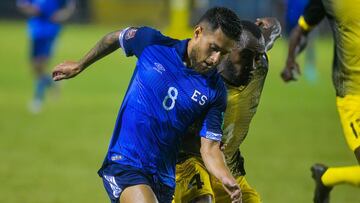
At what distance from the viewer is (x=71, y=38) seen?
35.4 meters

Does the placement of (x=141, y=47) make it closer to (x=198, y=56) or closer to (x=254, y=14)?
(x=198, y=56)

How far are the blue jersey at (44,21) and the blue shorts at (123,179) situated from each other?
13086mm

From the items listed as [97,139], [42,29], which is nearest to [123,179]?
[97,139]

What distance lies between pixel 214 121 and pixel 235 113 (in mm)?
793

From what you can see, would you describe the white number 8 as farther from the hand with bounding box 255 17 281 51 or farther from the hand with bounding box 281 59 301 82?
the hand with bounding box 281 59 301 82

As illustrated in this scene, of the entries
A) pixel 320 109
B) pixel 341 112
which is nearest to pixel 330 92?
pixel 320 109

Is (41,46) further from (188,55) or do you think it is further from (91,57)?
(188,55)

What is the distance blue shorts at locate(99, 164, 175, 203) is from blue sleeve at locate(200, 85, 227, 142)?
0.46m

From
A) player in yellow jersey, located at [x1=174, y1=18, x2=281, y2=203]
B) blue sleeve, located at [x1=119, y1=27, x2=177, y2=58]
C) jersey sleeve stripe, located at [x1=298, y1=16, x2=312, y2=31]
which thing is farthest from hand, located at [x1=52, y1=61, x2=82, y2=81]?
jersey sleeve stripe, located at [x1=298, y1=16, x2=312, y2=31]

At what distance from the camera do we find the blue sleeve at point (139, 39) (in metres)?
6.23

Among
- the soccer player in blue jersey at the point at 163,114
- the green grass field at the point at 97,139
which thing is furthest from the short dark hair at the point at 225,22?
the green grass field at the point at 97,139

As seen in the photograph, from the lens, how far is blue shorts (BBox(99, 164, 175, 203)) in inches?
234

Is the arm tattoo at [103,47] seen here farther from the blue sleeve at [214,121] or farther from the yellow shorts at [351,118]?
the yellow shorts at [351,118]

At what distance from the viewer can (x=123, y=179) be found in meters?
5.96
